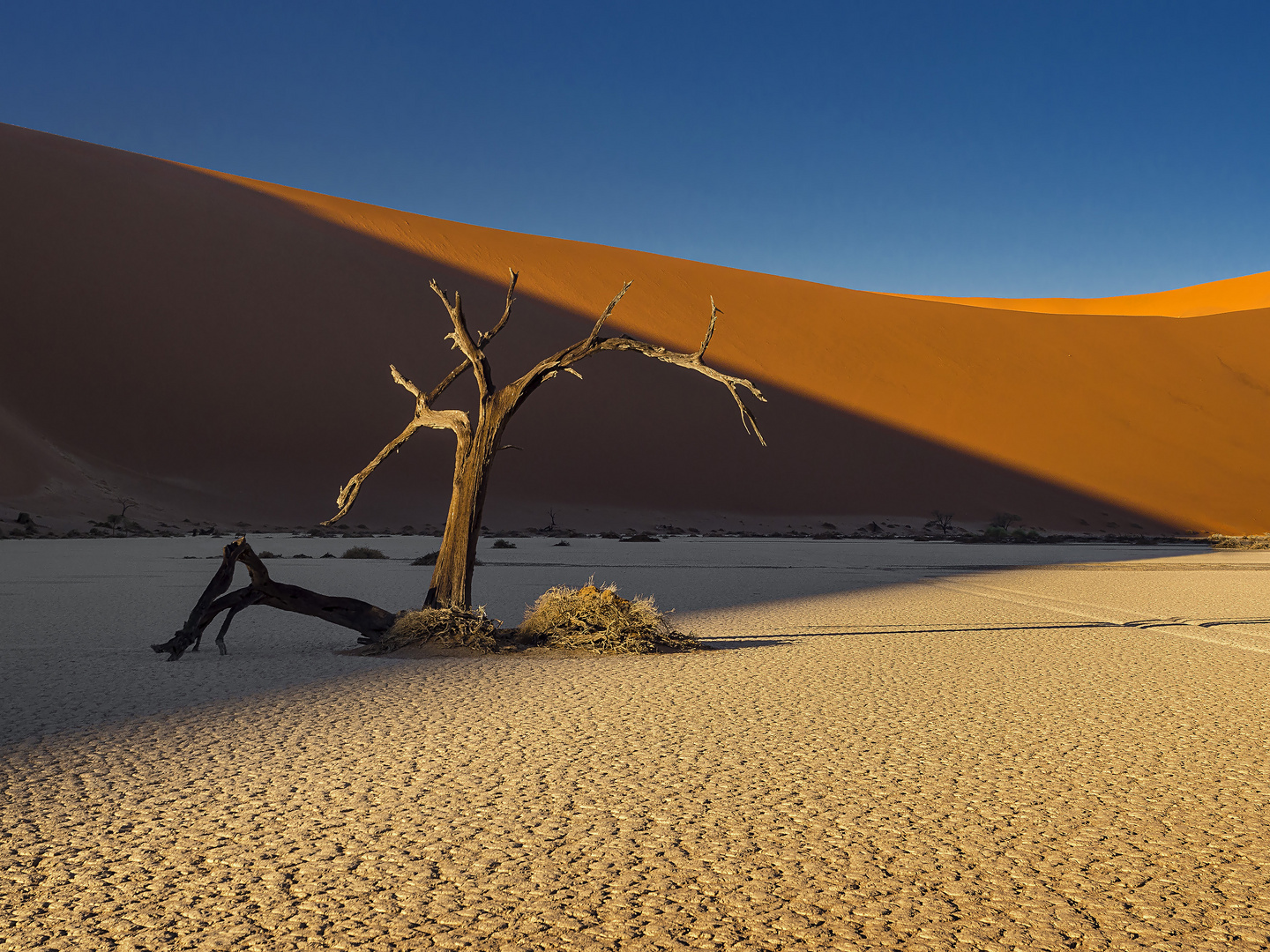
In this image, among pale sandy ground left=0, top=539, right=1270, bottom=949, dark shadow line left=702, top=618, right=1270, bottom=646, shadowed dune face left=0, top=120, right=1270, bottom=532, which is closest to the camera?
pale sandy ground left=0, top=539, right=1270, bottom=949

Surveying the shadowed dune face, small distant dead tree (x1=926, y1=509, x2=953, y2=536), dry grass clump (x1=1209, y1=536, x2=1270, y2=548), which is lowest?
dry grass clump (x1=1209, y1=536, x2=1270, y2=548)

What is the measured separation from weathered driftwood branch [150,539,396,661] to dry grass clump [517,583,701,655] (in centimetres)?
132

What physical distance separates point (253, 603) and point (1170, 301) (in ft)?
348

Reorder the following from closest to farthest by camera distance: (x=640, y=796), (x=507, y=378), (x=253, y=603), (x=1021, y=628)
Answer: (x=640, y=796) < (x=253, y=603) < (x=1021, y=628) < (x=507, y=378)

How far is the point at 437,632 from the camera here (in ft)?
28.4

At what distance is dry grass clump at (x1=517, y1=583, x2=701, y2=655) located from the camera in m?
8.77

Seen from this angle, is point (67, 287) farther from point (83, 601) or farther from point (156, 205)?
point (83, 601)

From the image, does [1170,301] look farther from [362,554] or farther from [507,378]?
[362,554]

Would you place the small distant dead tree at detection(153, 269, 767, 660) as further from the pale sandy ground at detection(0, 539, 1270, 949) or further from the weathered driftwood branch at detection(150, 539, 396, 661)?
the pale sandy ground at detection(0, 539, 1270, 949)

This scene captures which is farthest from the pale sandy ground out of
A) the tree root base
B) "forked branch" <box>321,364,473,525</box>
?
"forked branch" <box>321,364,473,525</box>

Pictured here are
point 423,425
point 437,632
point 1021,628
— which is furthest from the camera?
point 1021,628

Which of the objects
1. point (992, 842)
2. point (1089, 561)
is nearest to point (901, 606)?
point (992, 842)

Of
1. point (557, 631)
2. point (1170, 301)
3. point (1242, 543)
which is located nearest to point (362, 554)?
point (557, 631)

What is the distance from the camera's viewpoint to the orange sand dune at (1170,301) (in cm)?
8956
